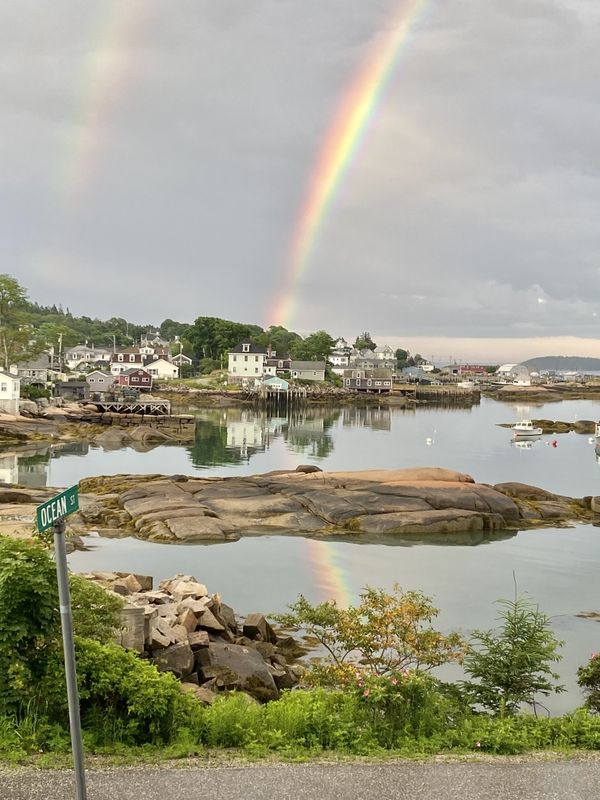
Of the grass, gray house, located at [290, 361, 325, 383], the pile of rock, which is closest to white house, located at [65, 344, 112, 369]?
gray house, located at [290, 361, 325, 383]

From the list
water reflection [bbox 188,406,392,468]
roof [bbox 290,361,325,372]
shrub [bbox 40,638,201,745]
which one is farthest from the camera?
roof [bbox 290,361,325,372]

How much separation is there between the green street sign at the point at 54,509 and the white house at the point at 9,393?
3082 inches

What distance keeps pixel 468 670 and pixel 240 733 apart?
5.34 m

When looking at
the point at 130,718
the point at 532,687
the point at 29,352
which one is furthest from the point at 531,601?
the point at 29,352

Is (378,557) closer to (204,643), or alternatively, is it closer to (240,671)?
(204,643)

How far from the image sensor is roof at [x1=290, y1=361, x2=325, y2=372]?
549ft

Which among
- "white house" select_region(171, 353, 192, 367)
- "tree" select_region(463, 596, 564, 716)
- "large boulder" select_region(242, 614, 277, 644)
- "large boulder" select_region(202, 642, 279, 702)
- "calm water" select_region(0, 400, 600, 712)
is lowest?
"calm water" select_region(0, 400, 600, 712)

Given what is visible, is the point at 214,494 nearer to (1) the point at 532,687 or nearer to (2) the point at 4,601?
(1) the point at 532,687

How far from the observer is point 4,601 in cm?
920

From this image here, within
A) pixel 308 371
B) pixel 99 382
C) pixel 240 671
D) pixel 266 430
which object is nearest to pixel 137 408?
pixel 266 430

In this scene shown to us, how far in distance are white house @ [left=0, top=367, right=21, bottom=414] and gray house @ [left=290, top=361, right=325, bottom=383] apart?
295ft

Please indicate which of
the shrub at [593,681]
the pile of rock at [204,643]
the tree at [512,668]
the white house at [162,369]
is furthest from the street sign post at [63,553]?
the white house at [162,369]

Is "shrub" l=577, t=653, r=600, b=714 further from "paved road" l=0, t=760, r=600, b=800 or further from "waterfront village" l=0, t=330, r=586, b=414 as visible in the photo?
"waterfront village" l=0, t=330, r=586, b=414

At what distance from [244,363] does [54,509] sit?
143 metres
